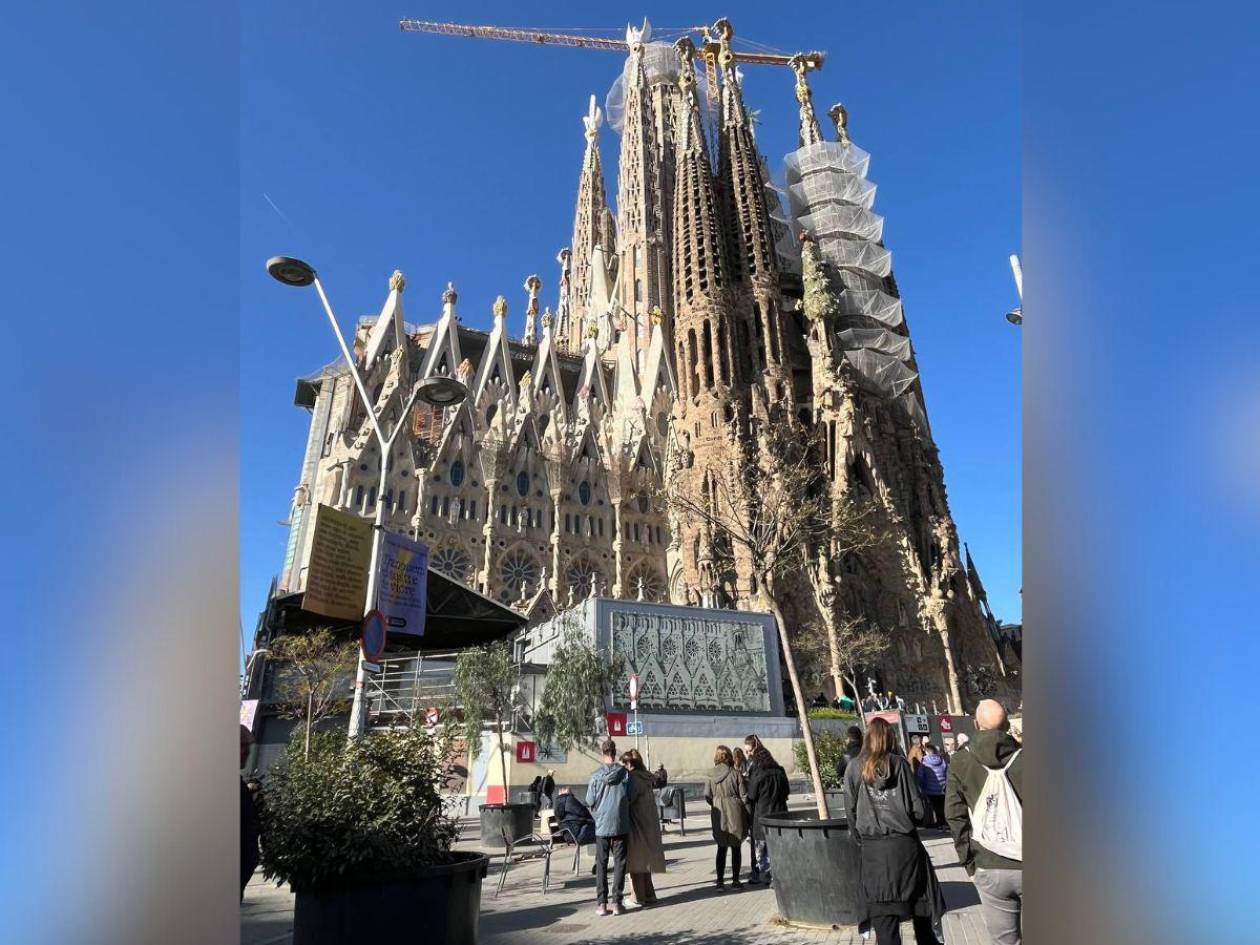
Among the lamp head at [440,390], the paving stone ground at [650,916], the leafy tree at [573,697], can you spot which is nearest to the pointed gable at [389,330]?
the leafy tree at [573,697]

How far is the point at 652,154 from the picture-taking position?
179ft

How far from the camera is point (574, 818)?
26.4 feet

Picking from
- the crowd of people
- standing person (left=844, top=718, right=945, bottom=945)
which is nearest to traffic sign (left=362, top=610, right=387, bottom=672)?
the crowd of people

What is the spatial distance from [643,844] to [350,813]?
289 cm

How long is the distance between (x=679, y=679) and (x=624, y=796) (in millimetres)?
14147

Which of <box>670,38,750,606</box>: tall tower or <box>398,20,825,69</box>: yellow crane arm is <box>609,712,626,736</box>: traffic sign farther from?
<box>398,20,825,69</box>: yellow crane arm

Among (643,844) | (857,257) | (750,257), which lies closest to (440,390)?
(643,844)

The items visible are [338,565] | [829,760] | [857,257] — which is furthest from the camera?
[857,257]

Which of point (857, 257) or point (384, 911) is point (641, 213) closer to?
point (857, 257)

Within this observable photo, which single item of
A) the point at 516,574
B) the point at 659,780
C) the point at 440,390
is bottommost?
the point at 659,780

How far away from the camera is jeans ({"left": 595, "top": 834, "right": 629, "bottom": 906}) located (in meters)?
5.82

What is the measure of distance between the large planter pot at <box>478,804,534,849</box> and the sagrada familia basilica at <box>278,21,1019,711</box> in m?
20.9

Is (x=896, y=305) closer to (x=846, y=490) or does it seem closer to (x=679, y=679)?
(x=846, y=490)
